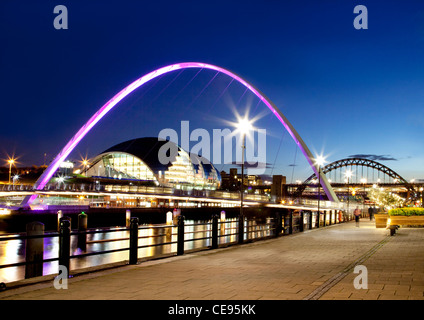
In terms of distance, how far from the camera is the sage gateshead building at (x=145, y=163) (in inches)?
5640

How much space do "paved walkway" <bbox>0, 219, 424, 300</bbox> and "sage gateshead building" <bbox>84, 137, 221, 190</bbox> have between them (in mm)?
124075

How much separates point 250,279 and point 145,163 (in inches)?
5321

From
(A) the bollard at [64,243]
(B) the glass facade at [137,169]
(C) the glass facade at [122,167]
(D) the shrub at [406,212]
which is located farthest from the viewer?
(C) the glass facade at [122,167]

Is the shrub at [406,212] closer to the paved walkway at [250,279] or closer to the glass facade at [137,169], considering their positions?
the paved walkway at [250,279]

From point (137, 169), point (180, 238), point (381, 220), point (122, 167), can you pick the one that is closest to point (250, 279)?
point (180, 238)

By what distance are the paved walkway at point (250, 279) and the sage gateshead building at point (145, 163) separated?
12408cm

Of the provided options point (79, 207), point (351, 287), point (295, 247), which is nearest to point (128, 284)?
point (351, 287)

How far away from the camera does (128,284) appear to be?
29.7 feet

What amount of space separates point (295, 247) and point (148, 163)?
128 metres

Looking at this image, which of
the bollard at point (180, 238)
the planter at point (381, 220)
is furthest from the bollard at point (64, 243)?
the planter at point (381, 220)

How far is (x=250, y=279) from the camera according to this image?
385 inches

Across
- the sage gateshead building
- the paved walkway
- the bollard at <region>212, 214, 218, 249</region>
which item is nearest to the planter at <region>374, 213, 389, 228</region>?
the paved walkway

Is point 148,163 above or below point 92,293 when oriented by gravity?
above
